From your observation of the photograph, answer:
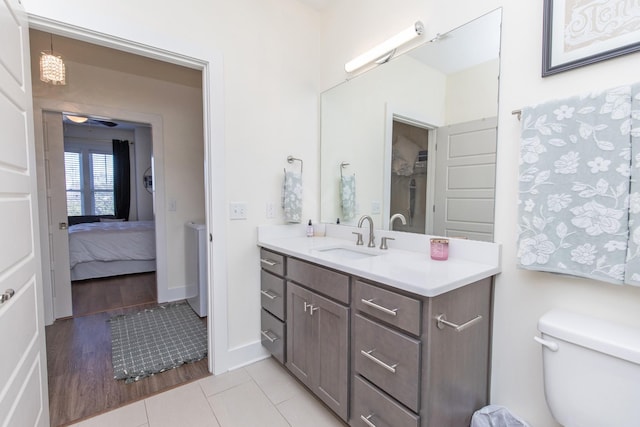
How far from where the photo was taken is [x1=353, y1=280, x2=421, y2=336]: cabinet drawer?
1088mm

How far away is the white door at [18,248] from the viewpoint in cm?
97

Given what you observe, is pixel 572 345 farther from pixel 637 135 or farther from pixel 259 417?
pixel 259 417

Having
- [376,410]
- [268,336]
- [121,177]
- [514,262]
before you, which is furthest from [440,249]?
[121,177]

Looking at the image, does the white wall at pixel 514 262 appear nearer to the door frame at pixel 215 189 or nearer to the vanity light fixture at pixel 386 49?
the vanity light fixture at pixel 386 49

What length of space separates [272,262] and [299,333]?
49 centimetres

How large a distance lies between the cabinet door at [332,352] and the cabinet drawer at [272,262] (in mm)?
387

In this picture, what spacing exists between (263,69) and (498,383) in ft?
7.60

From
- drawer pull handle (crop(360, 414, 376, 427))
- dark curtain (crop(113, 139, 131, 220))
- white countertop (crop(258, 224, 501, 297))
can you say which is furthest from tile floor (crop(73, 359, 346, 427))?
dark curtain (crop(113, 139, 131, 220))

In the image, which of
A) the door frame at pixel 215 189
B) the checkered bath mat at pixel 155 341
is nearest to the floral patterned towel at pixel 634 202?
the door frame at pixel 215 189

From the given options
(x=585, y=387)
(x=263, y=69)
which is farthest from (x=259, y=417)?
(x=263, y=69)

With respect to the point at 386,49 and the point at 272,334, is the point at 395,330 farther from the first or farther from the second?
the point at 386,49

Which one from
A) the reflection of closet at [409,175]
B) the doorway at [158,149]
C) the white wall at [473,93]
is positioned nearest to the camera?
the white wall at [473,93]

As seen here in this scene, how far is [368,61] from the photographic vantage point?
191 centimetres

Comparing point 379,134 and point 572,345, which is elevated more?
point 379,134
